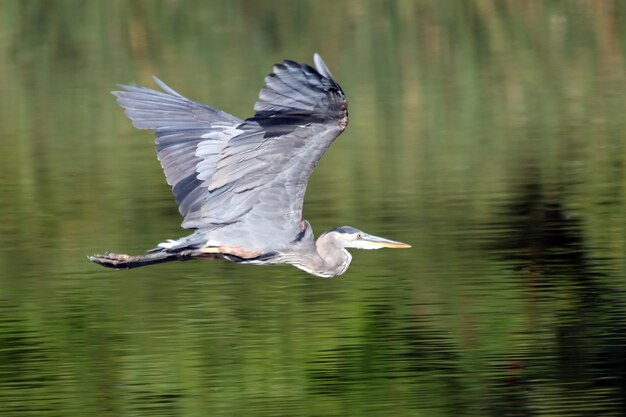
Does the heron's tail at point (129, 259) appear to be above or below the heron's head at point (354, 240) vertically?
above

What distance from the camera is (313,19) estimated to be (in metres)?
16.4

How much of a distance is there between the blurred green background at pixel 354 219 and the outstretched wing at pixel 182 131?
1.03 metres

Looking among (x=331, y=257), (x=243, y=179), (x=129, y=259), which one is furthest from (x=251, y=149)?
(x=331, y=257)

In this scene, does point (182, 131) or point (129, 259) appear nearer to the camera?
point (129, 259)

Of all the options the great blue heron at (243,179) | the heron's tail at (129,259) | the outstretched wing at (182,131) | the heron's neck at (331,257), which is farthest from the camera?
the heron's neck at (331,257)

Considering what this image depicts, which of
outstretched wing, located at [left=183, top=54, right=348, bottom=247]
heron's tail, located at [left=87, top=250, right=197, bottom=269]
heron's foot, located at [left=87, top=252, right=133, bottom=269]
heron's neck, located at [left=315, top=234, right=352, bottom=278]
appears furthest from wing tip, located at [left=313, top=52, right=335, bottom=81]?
heron's neck, located at [left=315, top=234, right=352, bottom=278]

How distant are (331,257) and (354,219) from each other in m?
2.49

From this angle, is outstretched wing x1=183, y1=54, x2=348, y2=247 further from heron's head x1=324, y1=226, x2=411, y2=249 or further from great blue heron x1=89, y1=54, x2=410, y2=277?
heron's head x1=324, y1=226, x2=411, y2=249

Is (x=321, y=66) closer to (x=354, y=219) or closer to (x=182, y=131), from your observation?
(x=182, y=131)

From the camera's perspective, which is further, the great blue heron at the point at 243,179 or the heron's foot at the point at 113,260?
the heron's foot at the point at 113,260

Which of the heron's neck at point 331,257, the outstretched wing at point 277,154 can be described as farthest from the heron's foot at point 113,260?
the heron's neck at point 331,257

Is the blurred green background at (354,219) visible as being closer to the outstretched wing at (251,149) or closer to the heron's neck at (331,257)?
the heron's neck at (331,257)

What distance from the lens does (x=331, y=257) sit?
7.90 metres

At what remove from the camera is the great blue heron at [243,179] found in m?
6.74
